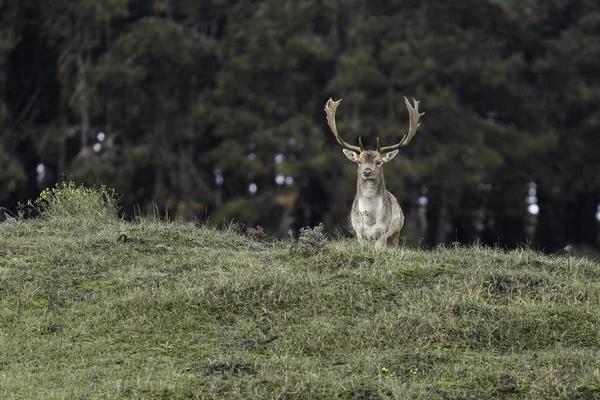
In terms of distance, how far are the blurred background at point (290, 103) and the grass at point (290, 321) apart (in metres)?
16.6

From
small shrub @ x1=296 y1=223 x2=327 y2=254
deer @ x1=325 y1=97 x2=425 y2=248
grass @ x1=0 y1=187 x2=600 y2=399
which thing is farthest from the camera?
deer @ x1=325 y1=97 x2=425 y2=248

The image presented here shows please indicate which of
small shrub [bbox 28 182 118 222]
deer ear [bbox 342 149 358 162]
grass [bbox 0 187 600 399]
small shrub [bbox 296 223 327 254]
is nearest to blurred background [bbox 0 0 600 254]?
deer ear [bbox 342 149 358 162]

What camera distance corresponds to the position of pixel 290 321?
37.2 ft

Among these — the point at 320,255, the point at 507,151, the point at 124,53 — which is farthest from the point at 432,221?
the point at 320,255

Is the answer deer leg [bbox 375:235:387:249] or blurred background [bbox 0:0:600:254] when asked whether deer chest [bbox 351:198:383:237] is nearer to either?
deer leg [bbox 375:235:387:249]

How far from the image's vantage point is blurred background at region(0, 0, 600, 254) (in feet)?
103

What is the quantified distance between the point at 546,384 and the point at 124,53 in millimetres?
23899

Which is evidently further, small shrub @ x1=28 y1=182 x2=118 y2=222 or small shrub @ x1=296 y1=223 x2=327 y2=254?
small shrub @ x1=28 y1=182 x2=118 y2=222

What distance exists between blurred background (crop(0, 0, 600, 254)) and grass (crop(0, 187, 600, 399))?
1664cm

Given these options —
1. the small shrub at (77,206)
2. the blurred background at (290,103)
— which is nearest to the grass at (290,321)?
the small shrub at (77,206)

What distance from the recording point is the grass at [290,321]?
9.87m

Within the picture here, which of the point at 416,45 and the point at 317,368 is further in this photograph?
the point at 416,45

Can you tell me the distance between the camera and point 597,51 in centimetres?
3350

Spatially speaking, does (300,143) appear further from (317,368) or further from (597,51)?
(317,368)
